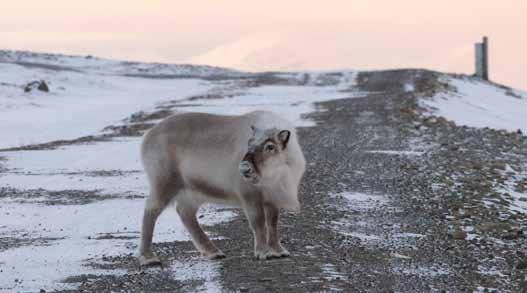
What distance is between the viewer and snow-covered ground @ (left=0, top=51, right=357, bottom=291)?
33.2 ft

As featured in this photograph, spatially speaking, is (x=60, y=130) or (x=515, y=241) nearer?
(x=515, y=241)

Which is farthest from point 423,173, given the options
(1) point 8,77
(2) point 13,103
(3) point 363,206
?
(1) point 8,77

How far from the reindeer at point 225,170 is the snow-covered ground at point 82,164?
0.59 m

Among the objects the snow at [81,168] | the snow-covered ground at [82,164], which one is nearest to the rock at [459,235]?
the snow-covered ground at [82,164]

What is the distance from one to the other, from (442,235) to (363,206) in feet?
6.75

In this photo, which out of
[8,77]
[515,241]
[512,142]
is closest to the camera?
[515,241]

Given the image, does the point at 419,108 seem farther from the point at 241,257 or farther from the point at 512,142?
the point at 241,257

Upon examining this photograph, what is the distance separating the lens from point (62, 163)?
19.8 m

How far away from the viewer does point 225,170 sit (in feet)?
29.6

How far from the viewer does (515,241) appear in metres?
11.1

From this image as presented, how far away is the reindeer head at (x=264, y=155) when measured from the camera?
324 inches

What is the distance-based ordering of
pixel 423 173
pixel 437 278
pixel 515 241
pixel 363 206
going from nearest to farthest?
1. pixel 437 278
2. pixel 515 241
3. pixel 363 206
4. pixel 423 173

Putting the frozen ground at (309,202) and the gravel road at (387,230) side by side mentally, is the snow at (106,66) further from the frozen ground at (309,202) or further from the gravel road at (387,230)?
the gravel road at (387,230)

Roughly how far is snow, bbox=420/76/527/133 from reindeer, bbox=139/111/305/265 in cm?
1879
